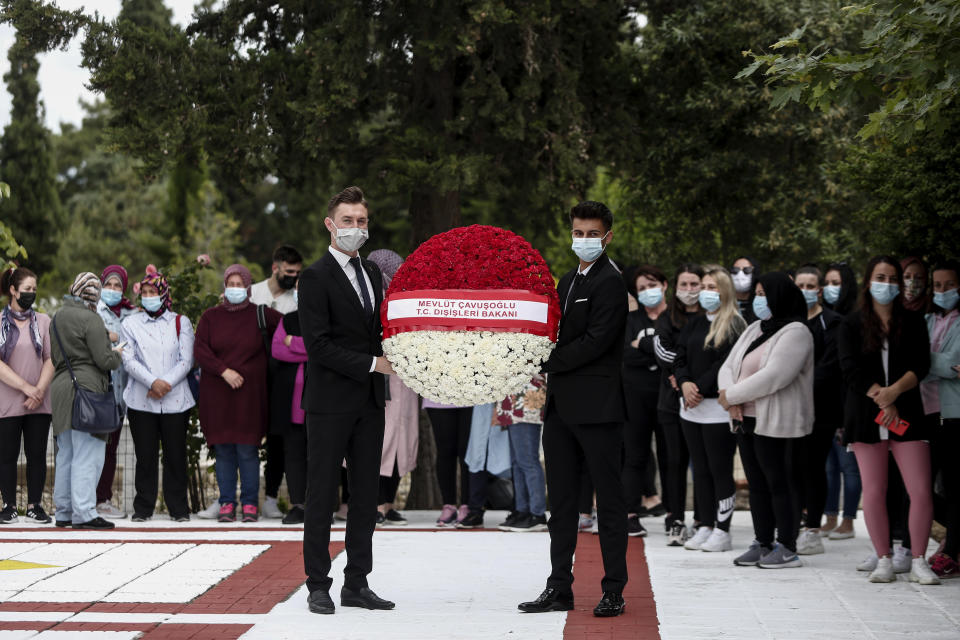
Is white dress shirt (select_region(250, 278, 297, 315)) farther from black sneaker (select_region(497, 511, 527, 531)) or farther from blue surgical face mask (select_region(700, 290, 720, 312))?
blue surgical face mask (select_region(700, 290, 720, 312))

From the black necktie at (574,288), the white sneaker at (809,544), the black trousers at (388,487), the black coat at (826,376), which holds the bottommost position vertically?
the white sneaker at (809,544)

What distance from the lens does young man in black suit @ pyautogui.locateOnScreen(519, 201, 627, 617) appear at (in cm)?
688

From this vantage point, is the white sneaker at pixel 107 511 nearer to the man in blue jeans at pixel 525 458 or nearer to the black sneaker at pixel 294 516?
the black sneaker at pixel 294 516

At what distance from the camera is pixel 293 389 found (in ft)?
35.8

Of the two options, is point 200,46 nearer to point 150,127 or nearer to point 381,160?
point 150,127

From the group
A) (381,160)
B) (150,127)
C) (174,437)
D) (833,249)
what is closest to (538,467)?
(174,437)

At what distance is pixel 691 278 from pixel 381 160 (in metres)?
4.55

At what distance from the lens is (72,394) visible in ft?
34.7

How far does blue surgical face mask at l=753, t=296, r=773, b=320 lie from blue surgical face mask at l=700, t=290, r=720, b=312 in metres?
0.61

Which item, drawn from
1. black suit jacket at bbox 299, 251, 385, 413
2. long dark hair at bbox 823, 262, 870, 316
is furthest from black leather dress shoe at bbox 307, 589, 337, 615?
long dark hair at bbox 823, 262, 870, 316

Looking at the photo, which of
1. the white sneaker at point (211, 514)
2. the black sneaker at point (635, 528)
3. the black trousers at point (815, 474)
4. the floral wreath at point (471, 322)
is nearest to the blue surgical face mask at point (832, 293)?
the black trousers at point (815, 474)

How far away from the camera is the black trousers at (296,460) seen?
10883 mm

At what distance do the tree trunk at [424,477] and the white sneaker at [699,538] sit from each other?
191 inches

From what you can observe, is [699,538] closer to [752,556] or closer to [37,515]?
[752,556]
